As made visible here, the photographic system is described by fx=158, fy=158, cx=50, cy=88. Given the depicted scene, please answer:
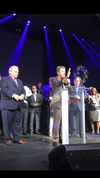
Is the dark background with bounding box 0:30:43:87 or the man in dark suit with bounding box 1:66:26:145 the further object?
the dark background with bounding box 0:30:43:87

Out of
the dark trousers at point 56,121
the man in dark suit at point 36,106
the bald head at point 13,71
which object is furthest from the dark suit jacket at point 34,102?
the dark trousers at point 56,121

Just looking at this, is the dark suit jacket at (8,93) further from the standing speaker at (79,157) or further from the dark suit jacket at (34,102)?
the standing speaker at (79,157)

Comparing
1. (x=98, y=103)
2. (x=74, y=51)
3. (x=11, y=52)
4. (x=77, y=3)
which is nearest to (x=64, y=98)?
(x=77, y=3)

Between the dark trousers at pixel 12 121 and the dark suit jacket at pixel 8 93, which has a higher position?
the dark suit jacket at pixel 8 93

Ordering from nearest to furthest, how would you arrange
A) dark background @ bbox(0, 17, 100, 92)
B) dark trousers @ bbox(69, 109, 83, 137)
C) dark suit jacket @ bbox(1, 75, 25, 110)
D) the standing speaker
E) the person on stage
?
the standing speaker, dark trousers @ bbox(69, 109, 83, 137), dark suit jacket @ bbox(1, 75, 25, 110), the person on stage, dark background @ bbox(0, 17, 100, 92)

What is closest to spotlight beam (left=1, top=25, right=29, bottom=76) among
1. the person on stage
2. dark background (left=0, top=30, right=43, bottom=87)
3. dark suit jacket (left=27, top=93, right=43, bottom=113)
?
dark background (left=0, top=30, right=43, bottom=87)

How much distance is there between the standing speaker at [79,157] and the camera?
164 cm

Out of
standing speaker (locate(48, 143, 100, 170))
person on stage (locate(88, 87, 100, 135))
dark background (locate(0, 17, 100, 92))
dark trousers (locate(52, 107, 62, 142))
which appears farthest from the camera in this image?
dark background (locate(0, 17, 100, 92))

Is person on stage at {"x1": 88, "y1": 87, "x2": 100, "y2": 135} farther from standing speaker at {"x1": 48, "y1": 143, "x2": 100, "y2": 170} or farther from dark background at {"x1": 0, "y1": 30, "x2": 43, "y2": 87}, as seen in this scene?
standing speaker at {"x1": 48, "y1": 143, "x2": 100, "y2": 170}

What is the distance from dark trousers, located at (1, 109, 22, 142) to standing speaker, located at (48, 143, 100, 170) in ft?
6.13

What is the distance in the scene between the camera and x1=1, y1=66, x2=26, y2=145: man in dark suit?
11.0ft

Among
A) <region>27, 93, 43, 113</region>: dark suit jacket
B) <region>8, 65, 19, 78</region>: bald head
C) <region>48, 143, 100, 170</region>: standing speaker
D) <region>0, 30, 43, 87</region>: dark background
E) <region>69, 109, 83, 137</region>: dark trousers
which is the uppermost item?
<region>0, 30, 43, 87</region>: dark background

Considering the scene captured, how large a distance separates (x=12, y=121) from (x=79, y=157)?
2.19 m

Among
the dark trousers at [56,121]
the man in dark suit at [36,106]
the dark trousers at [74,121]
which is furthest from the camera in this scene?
the man in dark suit at [36,106]
